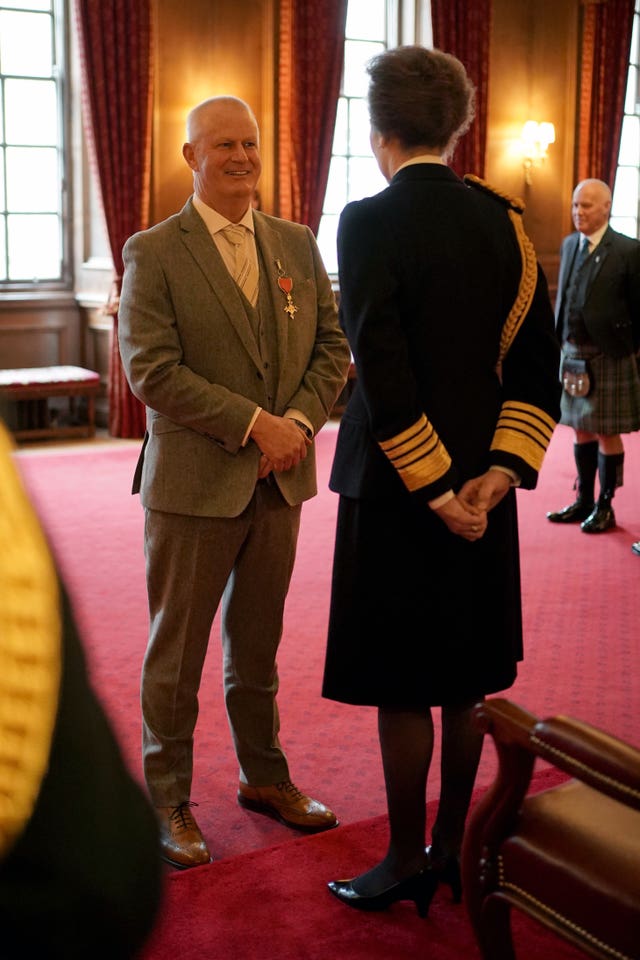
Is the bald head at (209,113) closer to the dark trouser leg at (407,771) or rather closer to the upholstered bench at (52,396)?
the dark trouser leg at (407,771)

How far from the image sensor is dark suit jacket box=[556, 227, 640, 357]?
226 inches

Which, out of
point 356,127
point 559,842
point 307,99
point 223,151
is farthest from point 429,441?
point 356,127

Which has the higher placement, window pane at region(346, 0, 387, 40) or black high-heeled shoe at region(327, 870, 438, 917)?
window pane at region(346, 0, 387, 40)

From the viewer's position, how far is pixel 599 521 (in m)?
5.98

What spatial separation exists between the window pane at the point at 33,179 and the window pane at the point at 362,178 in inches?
101

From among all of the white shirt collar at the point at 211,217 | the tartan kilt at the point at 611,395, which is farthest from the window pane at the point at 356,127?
the white shirt collar at the point at 211,217

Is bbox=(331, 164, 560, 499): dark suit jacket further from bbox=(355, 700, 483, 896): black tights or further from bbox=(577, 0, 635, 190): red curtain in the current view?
bbox=(577, 0, 635, 190): red curtain


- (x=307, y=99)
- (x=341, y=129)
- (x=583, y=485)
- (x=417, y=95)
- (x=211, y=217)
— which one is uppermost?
(x=307, y=99)

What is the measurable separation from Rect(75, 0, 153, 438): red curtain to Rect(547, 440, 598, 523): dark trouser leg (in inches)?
135

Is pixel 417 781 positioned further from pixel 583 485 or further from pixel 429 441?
pixel 583 485

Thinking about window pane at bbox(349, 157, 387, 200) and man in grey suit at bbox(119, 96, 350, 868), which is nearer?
man in grey suit at bbox(119, 96, 350, 868)

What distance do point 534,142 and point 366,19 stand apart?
1.97 metres

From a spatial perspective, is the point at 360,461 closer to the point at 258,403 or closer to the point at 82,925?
the point at 258,403

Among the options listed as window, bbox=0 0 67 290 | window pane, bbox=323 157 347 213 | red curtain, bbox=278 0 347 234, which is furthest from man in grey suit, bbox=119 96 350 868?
window pane, bbox=323 157 347 213
